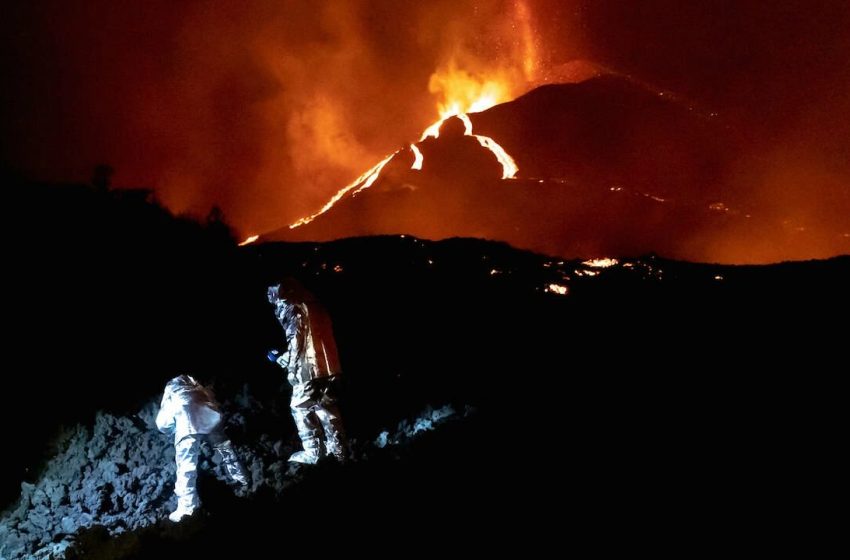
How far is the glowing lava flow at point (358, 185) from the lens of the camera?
14156 mm

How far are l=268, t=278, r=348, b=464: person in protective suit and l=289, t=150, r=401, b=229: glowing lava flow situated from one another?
6.76 meters

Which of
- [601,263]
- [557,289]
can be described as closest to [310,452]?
[557,289]

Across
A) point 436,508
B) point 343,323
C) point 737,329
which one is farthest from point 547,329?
point 436,508

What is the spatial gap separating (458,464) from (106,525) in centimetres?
446

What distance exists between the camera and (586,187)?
13.7 metres

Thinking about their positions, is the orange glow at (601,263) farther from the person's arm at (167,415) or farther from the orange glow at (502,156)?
the person's arm at (167,415)

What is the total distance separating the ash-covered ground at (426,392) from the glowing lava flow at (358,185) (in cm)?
224

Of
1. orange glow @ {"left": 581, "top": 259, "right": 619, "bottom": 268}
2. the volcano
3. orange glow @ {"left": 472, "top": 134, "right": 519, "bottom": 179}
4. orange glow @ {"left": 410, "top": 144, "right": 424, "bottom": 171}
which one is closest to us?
orange glow @ {"left": 581, "top": 259, "right": 619, "bottom": 268}

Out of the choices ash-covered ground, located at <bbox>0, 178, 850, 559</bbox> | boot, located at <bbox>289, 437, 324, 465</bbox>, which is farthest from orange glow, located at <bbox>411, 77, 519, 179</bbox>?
boot, located at <bbox>289, 437, 324, 465</bbox>

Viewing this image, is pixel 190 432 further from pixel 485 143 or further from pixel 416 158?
pixel 485 143

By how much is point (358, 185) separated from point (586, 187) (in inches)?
213

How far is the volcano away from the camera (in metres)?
12.5

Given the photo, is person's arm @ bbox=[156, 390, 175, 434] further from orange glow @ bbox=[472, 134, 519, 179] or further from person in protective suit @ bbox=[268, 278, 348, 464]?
orange glow @ bbox=[472, 134, 519, 179]

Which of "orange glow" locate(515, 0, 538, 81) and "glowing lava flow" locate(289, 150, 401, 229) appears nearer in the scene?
"glowing lava flow" locate(289, 150, 401, 229)
